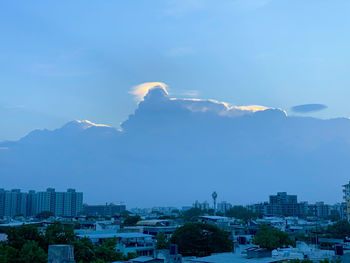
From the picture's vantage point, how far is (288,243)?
5394 centimetres

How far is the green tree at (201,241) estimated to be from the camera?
47047mm

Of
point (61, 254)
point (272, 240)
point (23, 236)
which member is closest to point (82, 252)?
point (23, 236)

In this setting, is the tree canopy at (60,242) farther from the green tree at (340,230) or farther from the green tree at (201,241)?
the green tree at (340,230)

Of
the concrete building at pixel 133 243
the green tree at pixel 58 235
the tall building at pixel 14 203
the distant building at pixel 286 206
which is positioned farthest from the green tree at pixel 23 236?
the distant building at pixel 286 206

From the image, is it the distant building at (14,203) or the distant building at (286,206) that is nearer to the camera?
the distant building at (14,203)

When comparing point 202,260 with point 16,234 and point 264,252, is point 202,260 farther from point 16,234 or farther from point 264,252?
point 16,234

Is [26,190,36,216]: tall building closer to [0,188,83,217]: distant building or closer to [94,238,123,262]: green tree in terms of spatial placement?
[0,188,83,217]: distant building

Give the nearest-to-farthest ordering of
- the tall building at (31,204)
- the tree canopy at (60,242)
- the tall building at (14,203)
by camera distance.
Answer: the tree canopy at (60,242) < the tall building at (14,203) < the tall building at (31,204)

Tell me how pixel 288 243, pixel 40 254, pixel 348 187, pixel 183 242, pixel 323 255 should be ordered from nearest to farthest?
1. pixel 40 254
2. pixel 323 255
3. pixel 183 242
4. pixel 288 243
5. pixel 348 187

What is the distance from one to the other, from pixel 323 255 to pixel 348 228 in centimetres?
5044

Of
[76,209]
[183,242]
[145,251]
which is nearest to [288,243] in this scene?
[183,242]

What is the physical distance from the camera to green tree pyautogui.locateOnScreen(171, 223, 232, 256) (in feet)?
154

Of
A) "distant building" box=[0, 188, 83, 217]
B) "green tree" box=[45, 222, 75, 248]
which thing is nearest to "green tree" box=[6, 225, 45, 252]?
"green tree" box=[45, 222, 75, 248]

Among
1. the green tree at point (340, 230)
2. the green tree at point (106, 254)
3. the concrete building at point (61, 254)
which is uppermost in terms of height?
the concrete building at point (61, 254)
